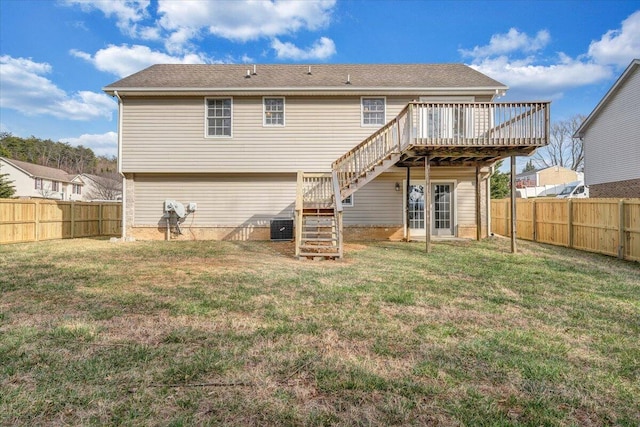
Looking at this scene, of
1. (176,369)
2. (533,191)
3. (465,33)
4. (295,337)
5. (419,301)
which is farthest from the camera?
(533,191)

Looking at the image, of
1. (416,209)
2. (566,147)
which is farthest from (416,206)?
(566,147)

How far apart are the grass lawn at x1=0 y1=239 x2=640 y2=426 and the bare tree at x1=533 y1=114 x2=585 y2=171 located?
150 feet

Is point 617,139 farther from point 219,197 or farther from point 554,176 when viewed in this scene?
point 554,176

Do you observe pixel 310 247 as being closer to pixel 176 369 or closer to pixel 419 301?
pixel 419 301

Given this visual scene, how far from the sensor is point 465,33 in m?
16.1

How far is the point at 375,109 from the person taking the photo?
38.1ft

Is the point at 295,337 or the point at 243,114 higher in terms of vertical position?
the point at 243,114

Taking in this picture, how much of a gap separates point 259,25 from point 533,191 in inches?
1335

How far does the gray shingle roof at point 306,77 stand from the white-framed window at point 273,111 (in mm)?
574

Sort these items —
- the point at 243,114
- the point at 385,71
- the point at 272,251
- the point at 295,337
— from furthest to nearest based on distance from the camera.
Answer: the point at 385,71 < the point at 243,114 < the point at 272,251 < the point at 295,337

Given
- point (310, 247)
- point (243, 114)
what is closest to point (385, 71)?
point (243, 114)

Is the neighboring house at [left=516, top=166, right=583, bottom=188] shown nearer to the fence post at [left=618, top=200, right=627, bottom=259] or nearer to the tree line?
the fence post at [left=618, top=200, right=627, bottom=259]

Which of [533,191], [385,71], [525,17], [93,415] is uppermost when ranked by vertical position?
[525,17]

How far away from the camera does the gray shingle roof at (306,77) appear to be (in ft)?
36.7
